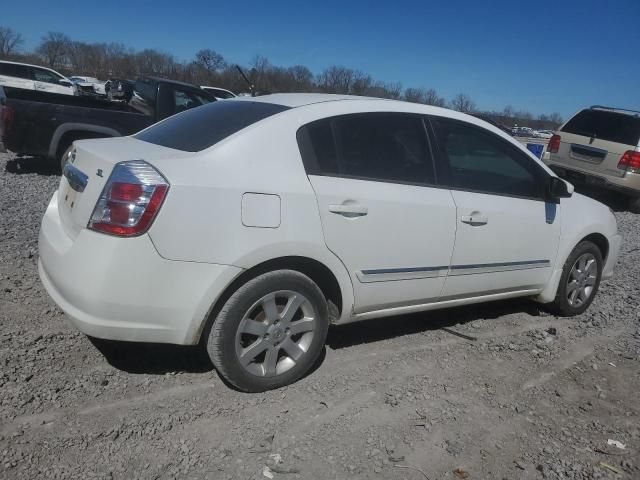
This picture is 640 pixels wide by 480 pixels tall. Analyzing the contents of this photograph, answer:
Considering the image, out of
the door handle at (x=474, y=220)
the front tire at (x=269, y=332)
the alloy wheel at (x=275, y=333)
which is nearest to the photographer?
the front tire at (x=269, y=332)

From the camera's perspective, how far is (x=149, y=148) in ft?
9.78

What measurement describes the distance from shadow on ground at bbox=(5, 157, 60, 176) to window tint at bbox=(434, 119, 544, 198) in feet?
23.1

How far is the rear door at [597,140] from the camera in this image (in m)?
9.72

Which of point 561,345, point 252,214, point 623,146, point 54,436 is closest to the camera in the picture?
point 54,436

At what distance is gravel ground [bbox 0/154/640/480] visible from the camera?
2.48 metres

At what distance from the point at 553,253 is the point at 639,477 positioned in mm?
1968

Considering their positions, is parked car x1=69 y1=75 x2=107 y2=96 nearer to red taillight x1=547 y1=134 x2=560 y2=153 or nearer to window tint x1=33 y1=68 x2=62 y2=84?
window tint x1=33 y1=68 x2=62 y2=84

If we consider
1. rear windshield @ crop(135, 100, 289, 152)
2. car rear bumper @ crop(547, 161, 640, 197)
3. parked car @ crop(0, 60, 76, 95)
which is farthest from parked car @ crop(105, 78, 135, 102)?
car rear bumper @ crop(547, 161, 640, 197)

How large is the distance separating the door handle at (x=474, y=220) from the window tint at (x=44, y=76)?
1916 cm

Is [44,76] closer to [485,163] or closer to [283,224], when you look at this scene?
[485,163]

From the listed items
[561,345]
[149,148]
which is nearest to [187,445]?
[149,148]

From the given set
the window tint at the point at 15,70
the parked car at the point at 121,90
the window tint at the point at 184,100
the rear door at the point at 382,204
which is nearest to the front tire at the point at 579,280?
the rear door at the point at 382,204

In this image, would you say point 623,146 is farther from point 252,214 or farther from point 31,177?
point 31,177

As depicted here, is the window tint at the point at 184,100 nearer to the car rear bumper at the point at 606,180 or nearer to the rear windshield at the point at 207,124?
the rear windshield at the point at 207,124
